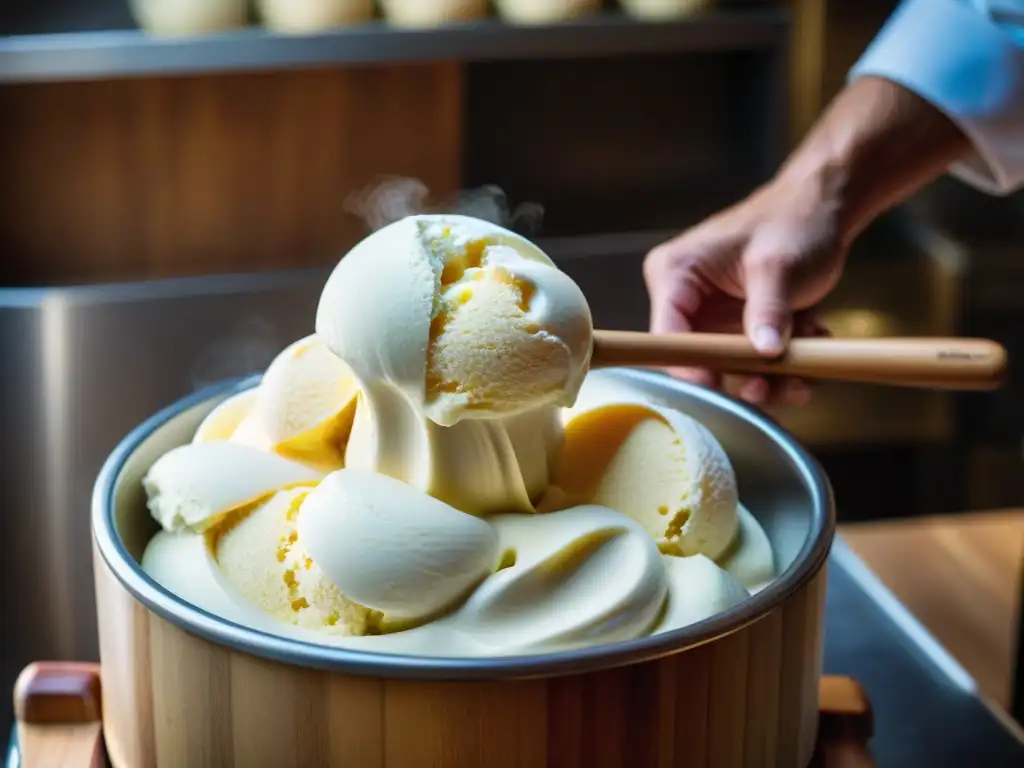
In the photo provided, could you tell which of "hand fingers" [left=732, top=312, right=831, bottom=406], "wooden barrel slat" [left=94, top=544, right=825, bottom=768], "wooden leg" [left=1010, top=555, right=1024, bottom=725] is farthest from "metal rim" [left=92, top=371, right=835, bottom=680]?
"wooden leg" [left=1010, top=555, right=1024, bottom=725]

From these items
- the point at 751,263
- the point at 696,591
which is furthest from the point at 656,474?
the point at 751,263

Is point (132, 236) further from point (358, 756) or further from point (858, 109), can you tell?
point (358, 756)

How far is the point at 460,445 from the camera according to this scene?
718 millimetres

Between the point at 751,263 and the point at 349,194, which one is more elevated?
the point at 751,263

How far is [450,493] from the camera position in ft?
2.38

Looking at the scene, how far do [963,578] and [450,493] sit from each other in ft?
2.47

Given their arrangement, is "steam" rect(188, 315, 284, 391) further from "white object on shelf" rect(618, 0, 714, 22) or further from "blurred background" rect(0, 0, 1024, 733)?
"white object on shelf" rect(618, 0, 714, 22)

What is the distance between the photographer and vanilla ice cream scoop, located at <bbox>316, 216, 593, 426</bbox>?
68 cm

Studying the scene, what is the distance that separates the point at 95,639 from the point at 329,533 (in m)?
0.80

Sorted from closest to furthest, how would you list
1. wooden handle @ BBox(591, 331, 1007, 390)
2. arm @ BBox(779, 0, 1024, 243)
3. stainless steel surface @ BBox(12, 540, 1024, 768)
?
wooden handle @ BBox(591, 331, 1007, 390) < stainless steel surface @ BBox(12, 540, 1024, 768) < arm @ BBox(779, 0, 1024, 243)

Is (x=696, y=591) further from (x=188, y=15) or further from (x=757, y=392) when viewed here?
(x=188, y=15)

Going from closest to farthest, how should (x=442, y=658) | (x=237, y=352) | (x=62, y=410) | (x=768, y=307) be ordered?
(x=442, y=658) → (x=768, y=307) → (x=62, y=410) → (x=237, y=352)

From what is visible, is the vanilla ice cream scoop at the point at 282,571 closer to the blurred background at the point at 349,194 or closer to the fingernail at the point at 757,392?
the fingernail at the point at 757,392

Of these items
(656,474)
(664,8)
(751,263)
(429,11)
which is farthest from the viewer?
(664,8)
